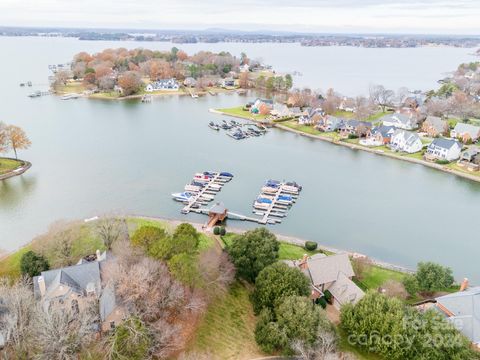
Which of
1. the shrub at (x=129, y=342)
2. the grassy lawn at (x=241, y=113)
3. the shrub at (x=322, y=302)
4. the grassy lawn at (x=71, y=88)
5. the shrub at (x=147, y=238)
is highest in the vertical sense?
the shrub at (x=147, y=238)

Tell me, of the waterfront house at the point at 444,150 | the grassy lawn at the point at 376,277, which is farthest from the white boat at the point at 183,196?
the waterfront house at the point at 444,150

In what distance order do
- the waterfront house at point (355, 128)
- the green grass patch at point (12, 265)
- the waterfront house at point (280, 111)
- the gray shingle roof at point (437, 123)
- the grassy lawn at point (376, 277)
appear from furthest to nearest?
the waterfront house at point (280, 111)
the gray shingle roof at point (437, 123)
the waterfront house at point (355, 128)
the grassy lawn at point (376, 277)
the green grass patch at point (12, 265)

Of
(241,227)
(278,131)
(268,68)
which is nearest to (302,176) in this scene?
(241,227)

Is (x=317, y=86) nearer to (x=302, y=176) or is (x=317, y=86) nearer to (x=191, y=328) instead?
(x=302, y=176)

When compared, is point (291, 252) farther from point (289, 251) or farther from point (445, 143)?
point (445, 143)

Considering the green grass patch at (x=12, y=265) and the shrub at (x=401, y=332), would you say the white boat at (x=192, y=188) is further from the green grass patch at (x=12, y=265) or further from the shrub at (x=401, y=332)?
the shrub at (x=401, y=332)

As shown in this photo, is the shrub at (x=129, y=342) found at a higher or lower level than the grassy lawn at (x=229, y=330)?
higher

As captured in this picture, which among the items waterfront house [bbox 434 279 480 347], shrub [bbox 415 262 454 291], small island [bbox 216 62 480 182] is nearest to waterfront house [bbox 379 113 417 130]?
small island [bbox 216 62 480 182]
